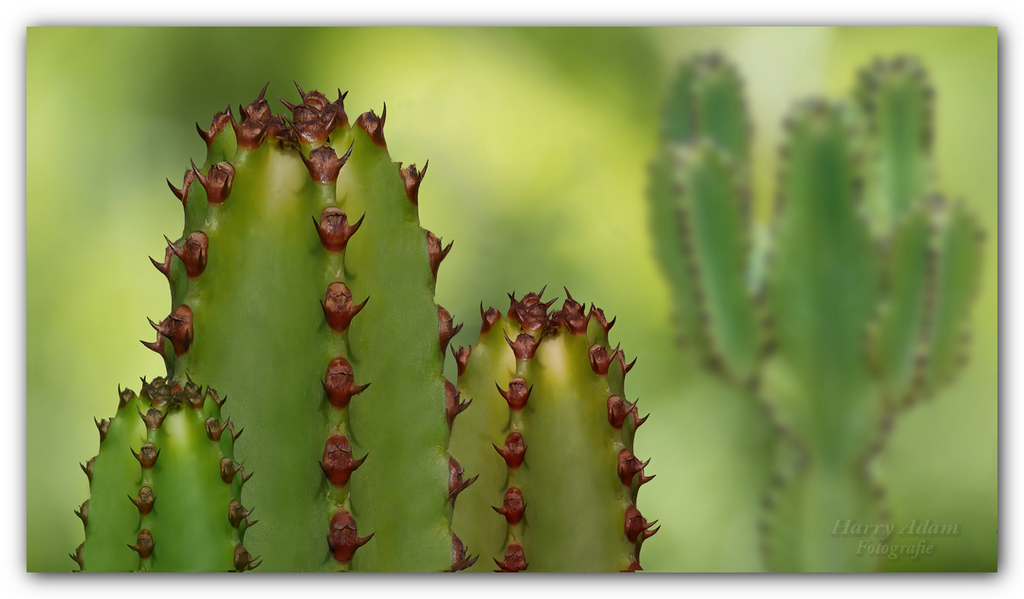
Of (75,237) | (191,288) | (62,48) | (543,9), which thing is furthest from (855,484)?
(62,48)

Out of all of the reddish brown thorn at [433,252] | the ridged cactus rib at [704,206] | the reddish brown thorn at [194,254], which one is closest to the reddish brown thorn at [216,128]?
the reddish brown thorn at [194,254]

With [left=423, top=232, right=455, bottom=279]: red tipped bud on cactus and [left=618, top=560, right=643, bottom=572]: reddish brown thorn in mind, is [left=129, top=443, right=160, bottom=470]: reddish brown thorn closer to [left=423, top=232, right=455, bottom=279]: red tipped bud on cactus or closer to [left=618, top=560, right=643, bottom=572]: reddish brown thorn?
[left=423, top=232, right=455, bottom=279]: red tipped bud on cactus

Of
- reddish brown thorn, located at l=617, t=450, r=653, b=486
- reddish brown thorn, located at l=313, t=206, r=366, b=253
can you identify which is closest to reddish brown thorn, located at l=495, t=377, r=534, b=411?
reddish brown thorn, located at l=617, t=450, r=653, b=486

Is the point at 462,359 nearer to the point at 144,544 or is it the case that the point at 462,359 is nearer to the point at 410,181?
the point at 410,181

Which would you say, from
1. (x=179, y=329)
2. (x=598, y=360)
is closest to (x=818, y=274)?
(x=598, y=360)

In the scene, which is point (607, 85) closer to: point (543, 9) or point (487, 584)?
point (543, 9)

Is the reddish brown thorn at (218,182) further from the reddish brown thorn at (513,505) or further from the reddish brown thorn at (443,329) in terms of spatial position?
the reddish brown thorn at (513,505)

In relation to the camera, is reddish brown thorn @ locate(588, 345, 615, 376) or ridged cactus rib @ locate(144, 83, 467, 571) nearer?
ridged cactus rib @ locate(144, 83, 467, 571)
